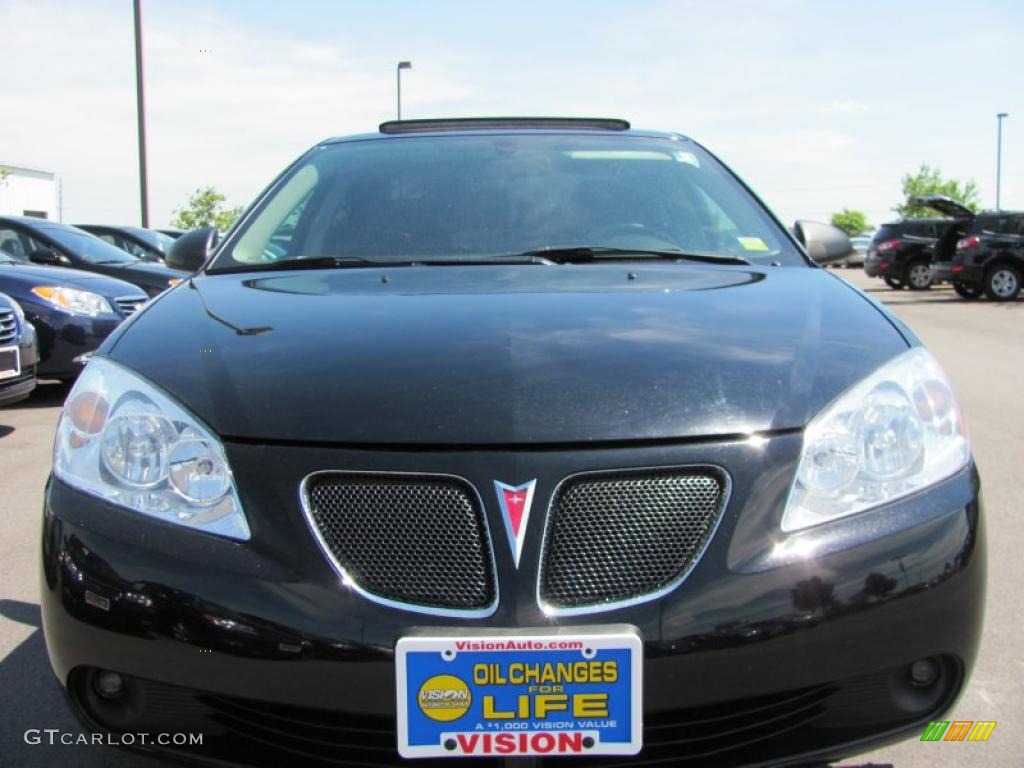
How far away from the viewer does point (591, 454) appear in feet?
5.91

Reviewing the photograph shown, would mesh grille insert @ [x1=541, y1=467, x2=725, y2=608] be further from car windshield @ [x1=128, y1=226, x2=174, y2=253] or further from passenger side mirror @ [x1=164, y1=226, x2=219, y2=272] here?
car windshield @ [x1=128, y1=226, x2=174, y2=253]

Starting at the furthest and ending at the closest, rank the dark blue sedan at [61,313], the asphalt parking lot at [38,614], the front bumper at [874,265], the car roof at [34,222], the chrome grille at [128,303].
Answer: the front bumper at [874,265] → the car roof at [34,222] → the chrome grille at [128,303] → the dark blue sedan at [61,313] → the asphalt parking lot at [38,614]

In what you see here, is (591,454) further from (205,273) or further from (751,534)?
(205,273)

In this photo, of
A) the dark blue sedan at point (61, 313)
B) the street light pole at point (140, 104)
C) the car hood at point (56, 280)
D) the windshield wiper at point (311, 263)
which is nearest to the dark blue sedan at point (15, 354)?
the dark blue sedan at point (61, 313)

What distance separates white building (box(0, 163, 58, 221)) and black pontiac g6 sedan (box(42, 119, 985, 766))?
153ft

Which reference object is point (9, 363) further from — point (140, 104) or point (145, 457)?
point (140, 104)

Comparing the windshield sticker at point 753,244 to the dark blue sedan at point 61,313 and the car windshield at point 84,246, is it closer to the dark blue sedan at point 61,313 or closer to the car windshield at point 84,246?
the dark blue sedan at point 61,313

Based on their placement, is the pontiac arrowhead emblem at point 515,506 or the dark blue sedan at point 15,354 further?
the dark blue sedan at point 15,354

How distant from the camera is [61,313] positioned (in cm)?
787

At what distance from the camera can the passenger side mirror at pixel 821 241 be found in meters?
3.54

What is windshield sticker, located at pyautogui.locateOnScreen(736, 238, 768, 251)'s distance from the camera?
9.77 feet

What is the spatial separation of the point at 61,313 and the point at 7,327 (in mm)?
1417

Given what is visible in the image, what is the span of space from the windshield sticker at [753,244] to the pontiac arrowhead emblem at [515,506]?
4.81ft

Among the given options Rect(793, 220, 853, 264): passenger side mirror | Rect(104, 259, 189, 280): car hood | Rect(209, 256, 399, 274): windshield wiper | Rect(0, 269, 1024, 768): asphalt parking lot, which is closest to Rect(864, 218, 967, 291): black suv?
Rect(0, 269, 1024, 768): asphalt parking lot
